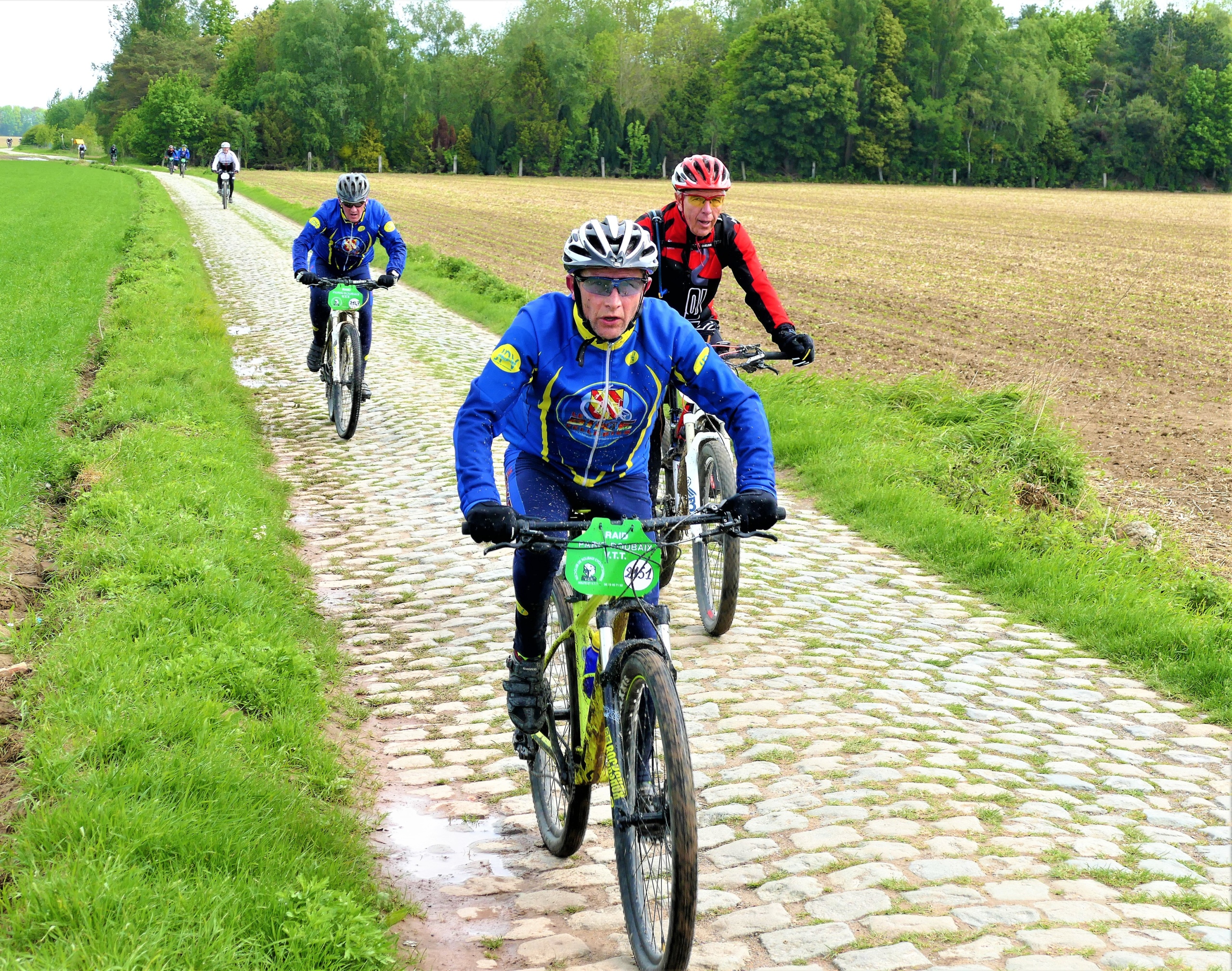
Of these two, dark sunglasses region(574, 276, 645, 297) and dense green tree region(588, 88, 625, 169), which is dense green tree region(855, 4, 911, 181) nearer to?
dense green tree region(588, 88, 625, 169)

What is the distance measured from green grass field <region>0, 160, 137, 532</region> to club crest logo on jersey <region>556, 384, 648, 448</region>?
5128 mm

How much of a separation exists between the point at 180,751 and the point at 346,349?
7502 millimetres

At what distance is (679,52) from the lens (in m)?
130

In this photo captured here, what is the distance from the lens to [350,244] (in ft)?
39.2

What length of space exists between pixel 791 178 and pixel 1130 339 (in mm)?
92867

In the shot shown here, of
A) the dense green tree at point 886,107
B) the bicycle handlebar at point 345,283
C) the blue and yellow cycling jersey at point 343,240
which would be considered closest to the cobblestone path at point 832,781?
the bicycle handlebar at point 345,283

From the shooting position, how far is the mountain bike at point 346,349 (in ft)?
37.9

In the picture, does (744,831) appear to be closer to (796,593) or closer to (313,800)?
(313,800)

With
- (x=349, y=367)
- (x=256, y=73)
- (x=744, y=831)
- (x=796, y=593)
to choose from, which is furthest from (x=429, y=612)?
(x=256, y=73)

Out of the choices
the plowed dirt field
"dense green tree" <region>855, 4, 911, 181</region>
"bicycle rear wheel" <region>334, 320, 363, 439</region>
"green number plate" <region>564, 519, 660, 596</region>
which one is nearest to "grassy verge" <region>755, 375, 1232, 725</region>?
the plowed dirt field

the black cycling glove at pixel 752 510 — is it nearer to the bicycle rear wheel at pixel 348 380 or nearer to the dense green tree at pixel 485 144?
the bicycle rear wheel at pixel 348 380

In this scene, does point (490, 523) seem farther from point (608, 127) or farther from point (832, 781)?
point (608, 127)

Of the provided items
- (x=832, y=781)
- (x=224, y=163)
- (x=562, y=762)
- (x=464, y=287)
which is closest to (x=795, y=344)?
(x=832, y=781)

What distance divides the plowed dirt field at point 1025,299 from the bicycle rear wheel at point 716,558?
178 inches
